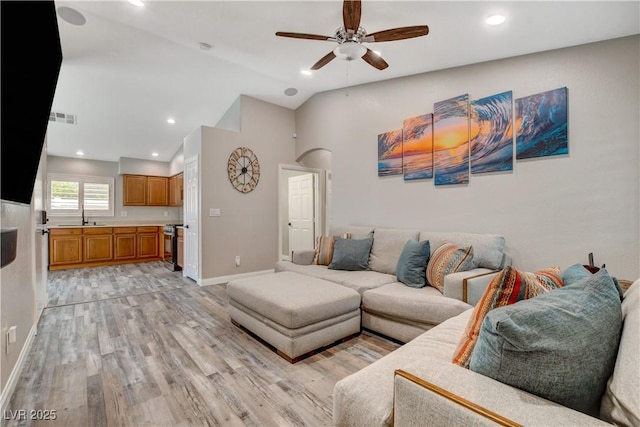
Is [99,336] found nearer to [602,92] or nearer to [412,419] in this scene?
[412,419]

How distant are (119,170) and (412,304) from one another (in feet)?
24.5

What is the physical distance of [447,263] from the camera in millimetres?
2607

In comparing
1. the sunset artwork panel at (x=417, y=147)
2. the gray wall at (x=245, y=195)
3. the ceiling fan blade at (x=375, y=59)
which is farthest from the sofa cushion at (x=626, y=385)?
the gray wall at (x=245, y=195)

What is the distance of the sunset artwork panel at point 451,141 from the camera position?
321 centimetres

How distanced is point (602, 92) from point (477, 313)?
8.82 feet

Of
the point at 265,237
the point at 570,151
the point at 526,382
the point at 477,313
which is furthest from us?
the point at 265,237

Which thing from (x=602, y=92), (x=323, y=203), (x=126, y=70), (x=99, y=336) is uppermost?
(x=126, y=70)

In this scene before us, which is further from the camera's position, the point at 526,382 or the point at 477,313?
the point at 477,313

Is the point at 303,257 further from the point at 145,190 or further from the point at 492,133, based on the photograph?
the point at 145,190

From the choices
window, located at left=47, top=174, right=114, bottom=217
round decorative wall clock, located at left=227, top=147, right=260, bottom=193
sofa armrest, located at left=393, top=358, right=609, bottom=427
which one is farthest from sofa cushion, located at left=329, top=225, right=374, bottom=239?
window, located at left=47, top=174, right=114, bottom=217

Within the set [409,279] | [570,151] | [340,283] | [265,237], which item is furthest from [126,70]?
[570,151]

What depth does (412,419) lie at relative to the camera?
0.87 meters

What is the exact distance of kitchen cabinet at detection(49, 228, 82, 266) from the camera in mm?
5723

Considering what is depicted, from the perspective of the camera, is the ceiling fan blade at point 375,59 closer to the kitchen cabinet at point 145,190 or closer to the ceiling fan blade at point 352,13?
the ceiling fan blade at point 352,13
